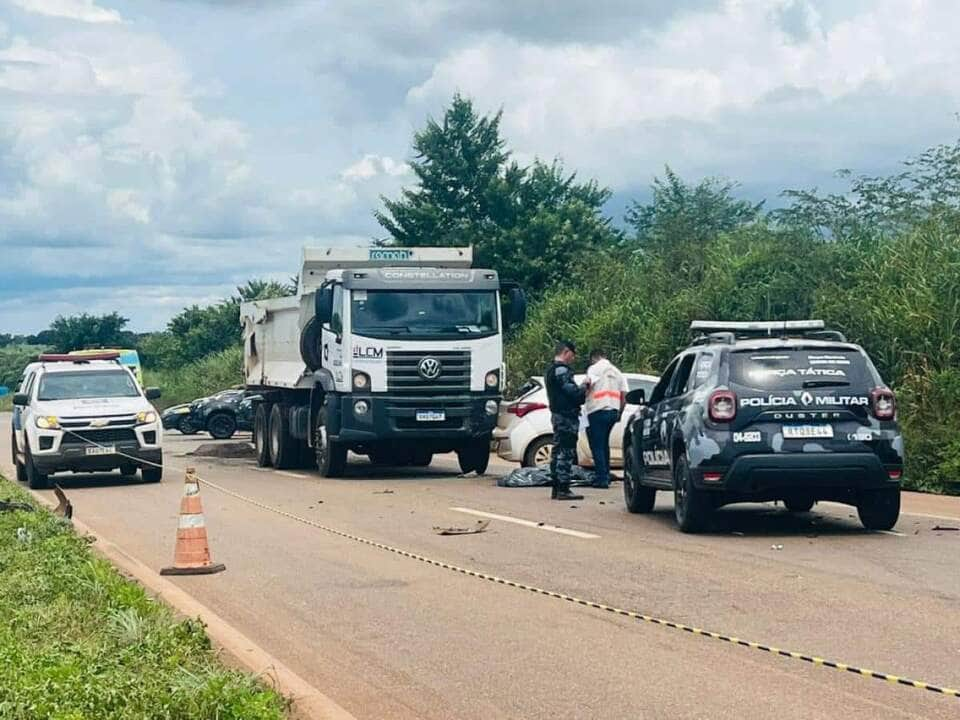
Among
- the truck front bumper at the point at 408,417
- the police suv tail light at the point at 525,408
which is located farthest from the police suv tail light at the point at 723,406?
the truck front bumper at the point at 408,417

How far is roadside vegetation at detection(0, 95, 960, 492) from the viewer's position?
2108 cm

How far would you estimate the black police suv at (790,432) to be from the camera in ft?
43.1

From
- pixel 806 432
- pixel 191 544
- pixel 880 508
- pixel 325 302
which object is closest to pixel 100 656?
pixel 191 544

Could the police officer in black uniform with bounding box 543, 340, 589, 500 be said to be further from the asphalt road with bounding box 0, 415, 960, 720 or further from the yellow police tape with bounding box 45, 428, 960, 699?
the yellow police tape with bounding box 45, 428, 960, 699

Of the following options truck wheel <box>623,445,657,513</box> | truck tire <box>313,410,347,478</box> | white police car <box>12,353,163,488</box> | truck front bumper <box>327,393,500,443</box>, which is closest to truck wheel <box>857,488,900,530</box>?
truck wheel <box>623,445,657,513</box>

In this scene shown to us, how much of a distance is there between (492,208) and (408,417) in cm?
2836

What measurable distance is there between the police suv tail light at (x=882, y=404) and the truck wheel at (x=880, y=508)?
2.27ft

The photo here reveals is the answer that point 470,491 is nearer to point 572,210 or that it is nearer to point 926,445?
point 926,445

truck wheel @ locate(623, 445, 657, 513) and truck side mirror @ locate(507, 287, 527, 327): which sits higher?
truck side mirror @ locate(507, 287, 527, 327)

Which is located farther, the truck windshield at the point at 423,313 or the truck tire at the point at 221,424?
the truck tire at the point at 221,424

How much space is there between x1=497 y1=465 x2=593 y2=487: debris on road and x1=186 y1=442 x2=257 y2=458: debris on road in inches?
462

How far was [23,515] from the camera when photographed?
14.9 m

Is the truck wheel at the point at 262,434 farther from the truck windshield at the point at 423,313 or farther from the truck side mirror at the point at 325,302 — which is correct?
the truck windshield at the point at 423,313

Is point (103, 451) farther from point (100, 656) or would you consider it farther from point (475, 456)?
point (100, 656)
